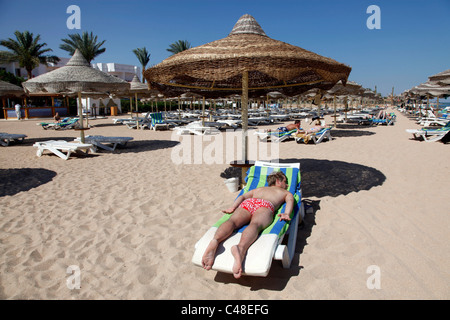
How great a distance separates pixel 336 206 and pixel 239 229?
1.96 meters

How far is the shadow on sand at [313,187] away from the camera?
8.29 feet

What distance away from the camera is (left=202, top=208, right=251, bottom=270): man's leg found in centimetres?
237

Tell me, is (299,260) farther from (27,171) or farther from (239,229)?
(27,171)

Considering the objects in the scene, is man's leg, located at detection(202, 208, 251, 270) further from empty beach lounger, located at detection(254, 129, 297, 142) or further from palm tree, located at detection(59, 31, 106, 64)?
palm tree, located at detection(59, 31, 106, 64)

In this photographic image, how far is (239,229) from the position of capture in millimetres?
2838

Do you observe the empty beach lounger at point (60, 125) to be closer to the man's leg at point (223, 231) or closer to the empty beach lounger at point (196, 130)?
the empty beach lounger at point (196, 130)

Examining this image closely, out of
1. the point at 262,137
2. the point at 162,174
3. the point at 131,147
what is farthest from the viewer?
the point at 262,137

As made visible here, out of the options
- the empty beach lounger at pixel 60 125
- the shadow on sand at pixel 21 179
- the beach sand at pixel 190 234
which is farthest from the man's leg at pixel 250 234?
the empty beach lounger at pixel 60 125

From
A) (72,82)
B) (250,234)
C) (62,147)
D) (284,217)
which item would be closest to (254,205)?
(284,217)

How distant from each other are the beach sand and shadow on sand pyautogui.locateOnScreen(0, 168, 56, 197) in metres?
0.02

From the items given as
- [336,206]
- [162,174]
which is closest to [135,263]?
[336,206]

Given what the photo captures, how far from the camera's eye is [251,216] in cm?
296
